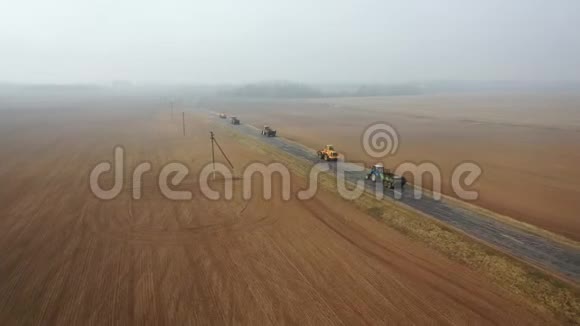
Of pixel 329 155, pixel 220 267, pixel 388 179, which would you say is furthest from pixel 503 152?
pixel 220 267

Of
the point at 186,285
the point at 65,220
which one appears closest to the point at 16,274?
the point at 65,220

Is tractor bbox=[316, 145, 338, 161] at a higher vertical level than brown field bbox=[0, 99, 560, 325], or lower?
higher

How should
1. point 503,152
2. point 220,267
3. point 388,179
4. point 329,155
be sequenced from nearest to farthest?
point 220,267 → point 388,179 → point 329,155 → point 503,152

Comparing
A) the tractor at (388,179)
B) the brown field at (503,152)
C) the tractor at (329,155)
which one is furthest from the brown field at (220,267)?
the brown field at (503,152)

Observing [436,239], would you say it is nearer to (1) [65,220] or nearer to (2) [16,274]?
(2) [16,274]

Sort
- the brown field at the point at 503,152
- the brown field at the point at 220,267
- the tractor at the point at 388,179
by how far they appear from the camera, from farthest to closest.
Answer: the tractor at the point at 388,179 → the brown field at the point at 503,152 → the brown field at the point at 220,267

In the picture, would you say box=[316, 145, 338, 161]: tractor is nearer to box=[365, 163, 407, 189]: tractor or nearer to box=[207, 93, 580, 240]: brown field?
box=[207, 93, 580, 240]: brown field

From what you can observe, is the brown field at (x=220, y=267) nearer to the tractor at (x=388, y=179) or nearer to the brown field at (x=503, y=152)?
the tractor at (x=388, y=179)

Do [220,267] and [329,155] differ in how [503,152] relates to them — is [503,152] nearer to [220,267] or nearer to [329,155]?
[329,155]

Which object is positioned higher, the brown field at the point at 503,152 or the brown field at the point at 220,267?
the brown field at the point at 503,152

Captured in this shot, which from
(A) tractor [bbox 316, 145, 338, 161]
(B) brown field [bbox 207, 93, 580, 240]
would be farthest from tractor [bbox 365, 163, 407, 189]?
(A) tractor [bbox 316, 145, 338, 161]
